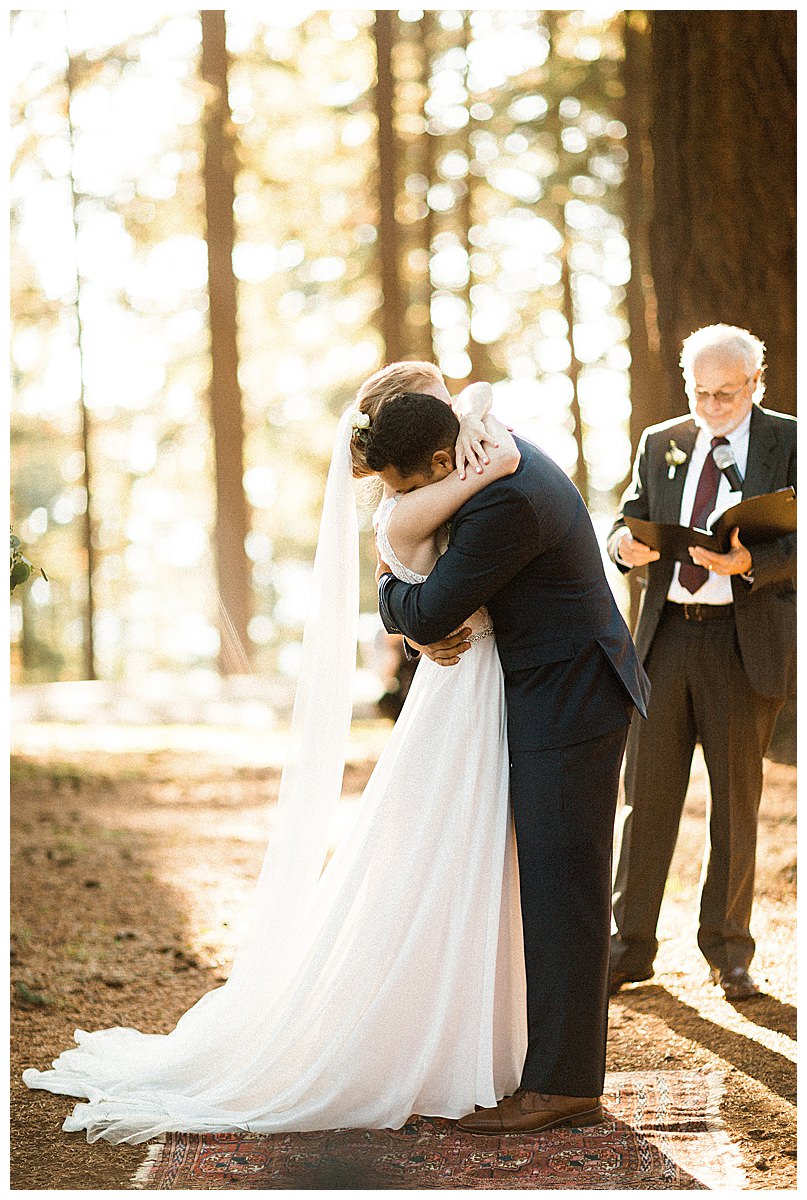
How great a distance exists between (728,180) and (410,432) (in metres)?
4.59

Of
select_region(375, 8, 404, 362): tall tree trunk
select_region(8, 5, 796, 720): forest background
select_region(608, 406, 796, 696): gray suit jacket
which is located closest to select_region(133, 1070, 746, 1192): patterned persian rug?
select_region(608, 406, 796, 696): gray suit jacket

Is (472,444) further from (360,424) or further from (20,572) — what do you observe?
(20,572)

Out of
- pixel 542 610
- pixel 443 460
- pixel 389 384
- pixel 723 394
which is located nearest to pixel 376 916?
pixel 542 610

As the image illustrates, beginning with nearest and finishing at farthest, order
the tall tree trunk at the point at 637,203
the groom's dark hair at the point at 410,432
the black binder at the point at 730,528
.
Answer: the groom's dark hair at the point at 410,432 → the black binder at the point at 730,528 → the tall tree trunk at the point at 637,203

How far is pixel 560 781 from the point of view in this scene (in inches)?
114

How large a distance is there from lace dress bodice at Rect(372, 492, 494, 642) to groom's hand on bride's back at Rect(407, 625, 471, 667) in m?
0.05

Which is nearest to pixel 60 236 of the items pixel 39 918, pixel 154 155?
pixel 154 155

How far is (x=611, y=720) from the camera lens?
9.57 feet

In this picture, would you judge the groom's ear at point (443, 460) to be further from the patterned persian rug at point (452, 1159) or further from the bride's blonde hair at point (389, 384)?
the patterned persian rug at point (452, 1159)

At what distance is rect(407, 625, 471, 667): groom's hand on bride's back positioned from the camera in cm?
289

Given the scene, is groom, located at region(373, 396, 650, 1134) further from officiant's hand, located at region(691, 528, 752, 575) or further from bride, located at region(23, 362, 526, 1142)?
officiant's hand, located at region(691, 528, 752, 575)

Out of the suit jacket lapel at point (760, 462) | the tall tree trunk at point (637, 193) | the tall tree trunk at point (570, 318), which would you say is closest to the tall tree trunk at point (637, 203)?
the tall tree trunk at point (637, 193)

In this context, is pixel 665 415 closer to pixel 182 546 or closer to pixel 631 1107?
pixel 631 1107

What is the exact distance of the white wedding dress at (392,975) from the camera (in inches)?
114
